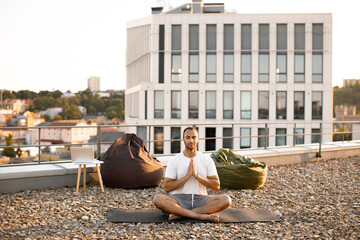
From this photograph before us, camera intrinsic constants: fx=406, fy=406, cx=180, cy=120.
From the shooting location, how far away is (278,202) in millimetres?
7770

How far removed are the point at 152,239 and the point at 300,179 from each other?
583cm

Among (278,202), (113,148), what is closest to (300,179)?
(278,202)

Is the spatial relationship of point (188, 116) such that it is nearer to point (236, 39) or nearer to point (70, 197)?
point (236, 39)

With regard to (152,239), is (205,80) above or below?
above

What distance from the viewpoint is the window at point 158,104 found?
1469 inches

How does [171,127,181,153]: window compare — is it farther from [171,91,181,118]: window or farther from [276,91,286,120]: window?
[276,91,286,120]: window

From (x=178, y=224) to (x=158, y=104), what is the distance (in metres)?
31.5

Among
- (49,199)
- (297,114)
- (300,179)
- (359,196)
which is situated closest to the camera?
(49,199)

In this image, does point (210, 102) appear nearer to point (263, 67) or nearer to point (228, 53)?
point (228, 53)

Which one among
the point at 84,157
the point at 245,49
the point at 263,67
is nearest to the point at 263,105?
the point at 263,67

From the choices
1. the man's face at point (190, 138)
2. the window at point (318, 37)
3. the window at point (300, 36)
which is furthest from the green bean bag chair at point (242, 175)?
the window at point (318, 37)

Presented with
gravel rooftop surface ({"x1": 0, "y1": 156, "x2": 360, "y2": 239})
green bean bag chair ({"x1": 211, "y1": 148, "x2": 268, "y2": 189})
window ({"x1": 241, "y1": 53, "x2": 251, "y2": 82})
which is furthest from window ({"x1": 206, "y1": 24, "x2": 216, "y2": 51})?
green bean bag chair ({"x1": 211, "y1": 148, "x2": 268, "y2": 189})

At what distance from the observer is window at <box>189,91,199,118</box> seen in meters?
36.9

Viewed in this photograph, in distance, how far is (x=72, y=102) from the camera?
156750mm
